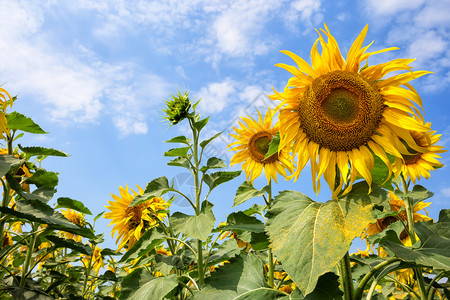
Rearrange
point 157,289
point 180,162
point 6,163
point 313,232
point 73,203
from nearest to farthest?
point 313,232 → point 157,289 → point 6,163 → point 180,162 → point 73,203

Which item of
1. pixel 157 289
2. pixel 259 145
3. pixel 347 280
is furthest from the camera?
pixel 259 145

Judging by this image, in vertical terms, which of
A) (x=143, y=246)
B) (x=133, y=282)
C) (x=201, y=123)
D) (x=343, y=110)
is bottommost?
(x=133, y=282)

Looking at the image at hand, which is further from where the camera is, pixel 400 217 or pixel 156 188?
pixel 400 217

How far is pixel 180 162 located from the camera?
11.0 feet

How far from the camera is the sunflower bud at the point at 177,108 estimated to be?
139 inches

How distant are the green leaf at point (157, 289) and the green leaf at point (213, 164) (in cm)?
104

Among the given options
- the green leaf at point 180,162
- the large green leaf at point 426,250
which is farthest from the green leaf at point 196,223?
the large green leaf at point 426,250

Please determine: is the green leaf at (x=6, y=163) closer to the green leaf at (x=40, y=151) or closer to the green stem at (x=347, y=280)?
the green leaf at (x=40, y=151)

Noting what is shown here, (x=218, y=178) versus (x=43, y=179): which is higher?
(x=43, y=179)

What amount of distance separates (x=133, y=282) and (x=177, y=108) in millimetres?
1600

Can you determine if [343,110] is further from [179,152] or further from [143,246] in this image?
[143,246]

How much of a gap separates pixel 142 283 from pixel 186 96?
174cm

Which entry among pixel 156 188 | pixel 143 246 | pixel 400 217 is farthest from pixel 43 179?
pixel 400 217

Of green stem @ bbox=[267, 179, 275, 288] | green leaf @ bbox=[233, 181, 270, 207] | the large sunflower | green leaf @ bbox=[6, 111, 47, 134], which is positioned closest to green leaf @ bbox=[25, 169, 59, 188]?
green leaf @ bbox=[6, 111, 47, 134]
